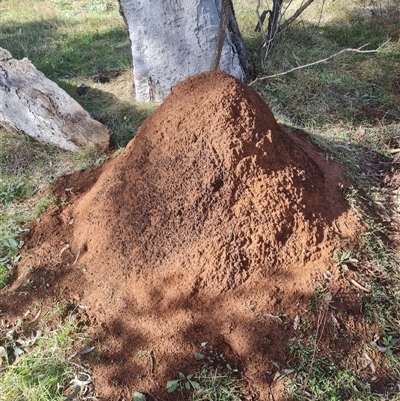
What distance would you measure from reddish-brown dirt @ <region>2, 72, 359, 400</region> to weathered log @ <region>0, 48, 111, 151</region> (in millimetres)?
1483

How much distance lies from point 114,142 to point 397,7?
440 centimetres

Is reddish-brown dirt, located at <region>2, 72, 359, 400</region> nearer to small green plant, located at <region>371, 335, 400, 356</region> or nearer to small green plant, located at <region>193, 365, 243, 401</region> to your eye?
small green plant, located at <region>193, 365, 243, 401</region>

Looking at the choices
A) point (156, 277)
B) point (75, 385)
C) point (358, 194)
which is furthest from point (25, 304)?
point (358, 194)

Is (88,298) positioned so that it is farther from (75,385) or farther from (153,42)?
(153,42)

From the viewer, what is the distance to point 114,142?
156 inches

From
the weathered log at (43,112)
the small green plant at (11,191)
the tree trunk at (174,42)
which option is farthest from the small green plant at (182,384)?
the tree trunk at (174,42)

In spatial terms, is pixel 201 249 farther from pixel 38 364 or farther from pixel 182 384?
pixel 38 364

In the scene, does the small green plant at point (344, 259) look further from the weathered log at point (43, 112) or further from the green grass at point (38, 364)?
the weathered log at point (43, 112)

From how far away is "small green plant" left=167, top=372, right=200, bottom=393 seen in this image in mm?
2004

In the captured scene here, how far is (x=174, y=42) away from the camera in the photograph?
4297 millimetres

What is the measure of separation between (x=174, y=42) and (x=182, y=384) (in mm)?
3345

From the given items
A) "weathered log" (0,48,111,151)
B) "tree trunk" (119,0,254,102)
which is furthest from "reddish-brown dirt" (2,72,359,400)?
"tree trunk" (119,0,254,102)

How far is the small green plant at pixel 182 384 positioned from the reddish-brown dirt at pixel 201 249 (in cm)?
3

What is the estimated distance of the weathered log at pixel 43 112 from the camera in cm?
390
